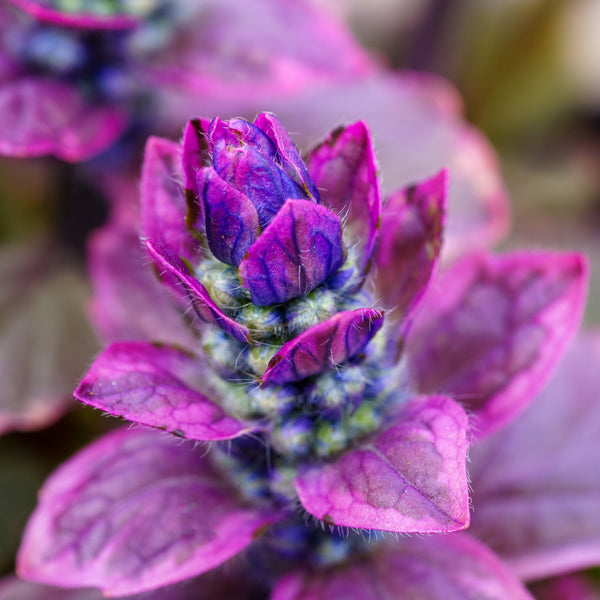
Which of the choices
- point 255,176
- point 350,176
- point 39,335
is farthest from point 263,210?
point 39,335

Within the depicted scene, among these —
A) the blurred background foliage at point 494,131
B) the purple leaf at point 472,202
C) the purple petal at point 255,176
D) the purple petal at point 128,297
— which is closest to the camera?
the purple petal at point 255,176

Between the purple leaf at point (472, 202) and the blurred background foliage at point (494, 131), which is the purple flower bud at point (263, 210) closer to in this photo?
the purple leaf at point (472, 202)

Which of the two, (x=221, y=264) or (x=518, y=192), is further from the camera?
(x=518, y=192)

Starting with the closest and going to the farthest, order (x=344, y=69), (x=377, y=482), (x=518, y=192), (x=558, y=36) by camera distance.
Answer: (x=377, y=482), (x=344, y=69), (x=518, y=192), (x=558, y=36)

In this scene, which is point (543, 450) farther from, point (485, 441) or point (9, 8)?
point (9, 8)

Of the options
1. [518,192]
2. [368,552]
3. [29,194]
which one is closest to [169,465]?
[368,552]

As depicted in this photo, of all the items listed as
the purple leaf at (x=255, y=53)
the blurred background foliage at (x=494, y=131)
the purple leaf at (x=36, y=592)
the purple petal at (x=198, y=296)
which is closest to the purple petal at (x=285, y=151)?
the purple petal at (x=198, y=296)
